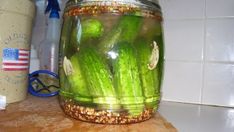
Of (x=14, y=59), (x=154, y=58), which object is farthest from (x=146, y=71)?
(x=14, y=59)

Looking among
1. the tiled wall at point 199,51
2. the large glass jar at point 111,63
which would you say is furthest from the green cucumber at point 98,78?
the tiled wall at point 199,51

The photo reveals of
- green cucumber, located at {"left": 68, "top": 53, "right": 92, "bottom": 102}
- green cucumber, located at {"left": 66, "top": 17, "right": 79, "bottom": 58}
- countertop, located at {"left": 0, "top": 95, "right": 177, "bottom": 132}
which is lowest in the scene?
countertop, located at {"left": 0, "top": 95, "right": 177, "bottom": 132}

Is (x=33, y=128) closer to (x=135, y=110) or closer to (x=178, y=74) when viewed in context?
(x=135, y=110)

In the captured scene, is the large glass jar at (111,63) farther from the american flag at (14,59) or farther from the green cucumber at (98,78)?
the american flag at (14,59)

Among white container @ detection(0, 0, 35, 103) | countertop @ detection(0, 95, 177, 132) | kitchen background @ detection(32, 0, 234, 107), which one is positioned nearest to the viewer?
countertop @ detection(0, 95, 177, 132)

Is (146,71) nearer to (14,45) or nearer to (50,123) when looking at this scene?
(50,123)

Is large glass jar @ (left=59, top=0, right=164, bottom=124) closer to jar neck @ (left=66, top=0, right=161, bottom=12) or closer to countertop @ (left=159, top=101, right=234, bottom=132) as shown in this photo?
jar neck @ (left=66, top=0, right=161, bottom=12)

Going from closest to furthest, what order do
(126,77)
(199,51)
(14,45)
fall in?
(126,77)
(14,45)
(199,51)

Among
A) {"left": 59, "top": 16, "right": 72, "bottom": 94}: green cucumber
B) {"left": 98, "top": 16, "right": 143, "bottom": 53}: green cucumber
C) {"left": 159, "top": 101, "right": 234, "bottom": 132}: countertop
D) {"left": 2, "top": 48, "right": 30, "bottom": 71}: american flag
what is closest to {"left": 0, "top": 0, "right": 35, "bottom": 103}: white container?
{"left": 2, "top": 48, "right": 30, "bottom": 71}: american flag
